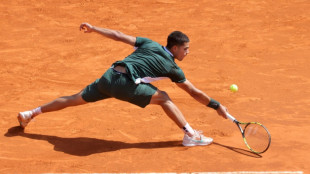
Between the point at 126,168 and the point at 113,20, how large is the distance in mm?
6498

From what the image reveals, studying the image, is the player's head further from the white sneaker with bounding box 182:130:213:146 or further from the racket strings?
the racket strings

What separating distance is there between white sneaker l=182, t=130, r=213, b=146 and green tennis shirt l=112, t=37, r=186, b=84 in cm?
77

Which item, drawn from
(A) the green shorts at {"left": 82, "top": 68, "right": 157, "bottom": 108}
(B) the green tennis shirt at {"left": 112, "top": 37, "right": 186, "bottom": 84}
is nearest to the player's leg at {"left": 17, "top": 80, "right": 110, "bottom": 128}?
(A) the green shorts at {"left": 82, "top": 68, "right": 157, "bottom": 108}

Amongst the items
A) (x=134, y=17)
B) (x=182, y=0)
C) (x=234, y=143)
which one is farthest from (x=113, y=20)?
(x=234, y=143)

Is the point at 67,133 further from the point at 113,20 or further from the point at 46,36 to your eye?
the point at 113,20

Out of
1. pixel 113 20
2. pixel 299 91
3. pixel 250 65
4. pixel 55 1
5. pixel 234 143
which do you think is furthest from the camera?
pixel 55 1

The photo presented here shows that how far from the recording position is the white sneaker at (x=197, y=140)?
6098 mm

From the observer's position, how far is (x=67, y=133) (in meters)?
6.55

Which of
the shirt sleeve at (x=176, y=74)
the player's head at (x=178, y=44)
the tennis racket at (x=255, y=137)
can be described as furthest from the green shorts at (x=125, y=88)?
the tennis racket at (x=255, y=137)

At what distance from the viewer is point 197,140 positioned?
6.12m

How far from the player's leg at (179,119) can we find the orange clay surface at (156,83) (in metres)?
0.13

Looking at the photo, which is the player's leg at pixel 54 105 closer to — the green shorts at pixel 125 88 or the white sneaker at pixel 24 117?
the white sneaker at pixel 24 117

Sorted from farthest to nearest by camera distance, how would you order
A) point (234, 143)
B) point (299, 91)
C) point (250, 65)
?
point (250, 65)
point (299, 91)
point (234, 143)

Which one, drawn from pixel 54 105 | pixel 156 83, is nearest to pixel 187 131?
pixel 54 105
